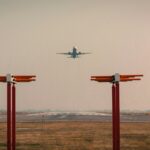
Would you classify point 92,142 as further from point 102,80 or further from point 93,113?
point 93,113

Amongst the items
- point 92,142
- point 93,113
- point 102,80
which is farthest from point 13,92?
point 93,113

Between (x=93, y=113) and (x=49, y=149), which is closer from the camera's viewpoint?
(x=49, y=149)

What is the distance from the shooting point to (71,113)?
7462cm

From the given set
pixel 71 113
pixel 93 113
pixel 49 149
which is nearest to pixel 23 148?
pixel 49 149

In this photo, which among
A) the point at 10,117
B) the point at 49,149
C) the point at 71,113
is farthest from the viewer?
the point at 71,113

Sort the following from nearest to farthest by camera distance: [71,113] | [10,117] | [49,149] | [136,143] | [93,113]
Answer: [10,117] → [49,149] → [136,143] → [71,113] → [93,113]

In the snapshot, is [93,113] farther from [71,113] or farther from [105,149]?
[105,149]

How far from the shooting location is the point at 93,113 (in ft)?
262

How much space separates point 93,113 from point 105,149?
58844 millimetres

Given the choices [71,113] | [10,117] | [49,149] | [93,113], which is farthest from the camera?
[93,113]

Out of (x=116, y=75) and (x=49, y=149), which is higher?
(x=116, y=75)

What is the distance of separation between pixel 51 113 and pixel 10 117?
222ft

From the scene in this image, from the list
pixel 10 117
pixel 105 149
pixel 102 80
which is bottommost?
pixel 105 149

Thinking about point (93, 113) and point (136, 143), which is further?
point (93, 113)
